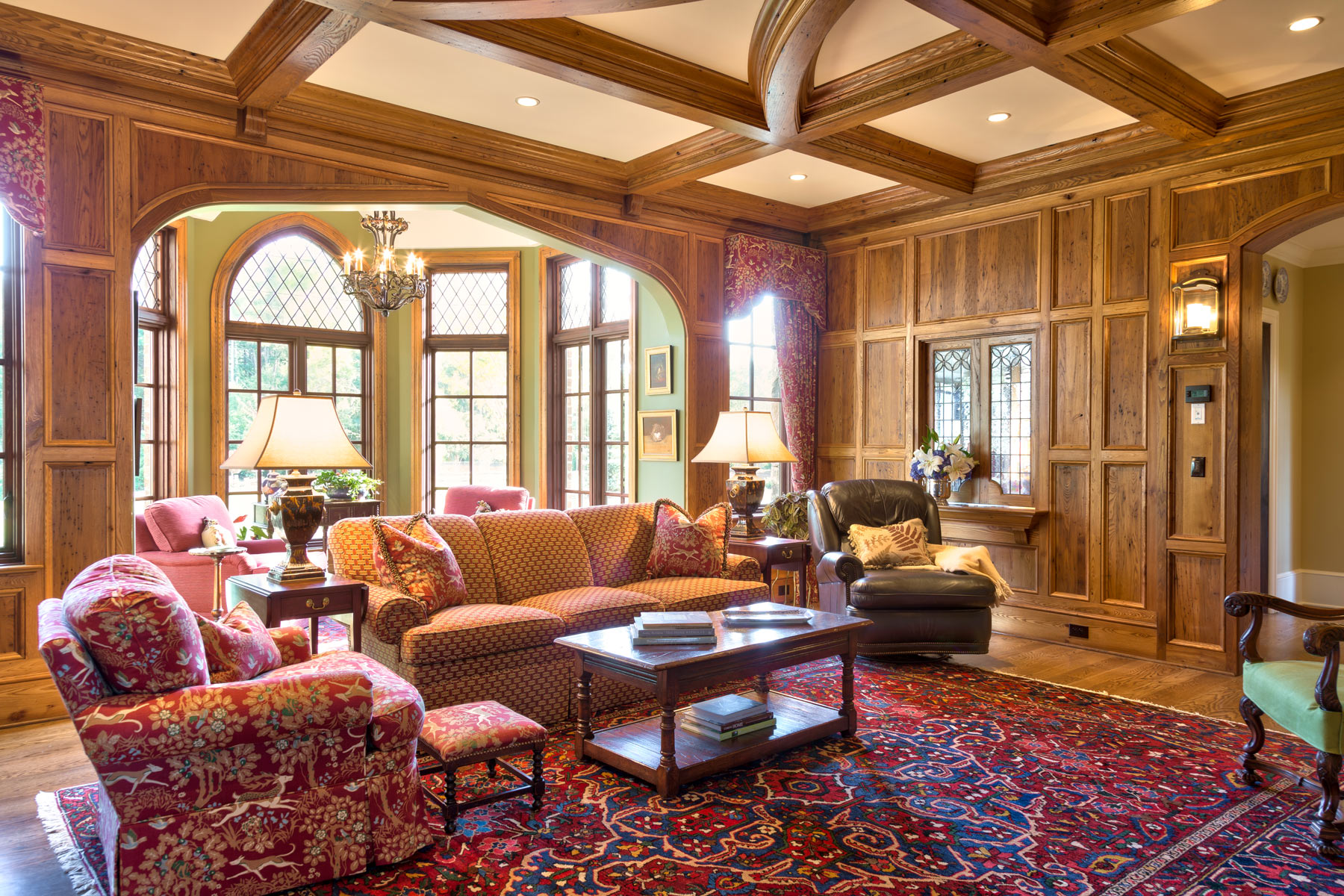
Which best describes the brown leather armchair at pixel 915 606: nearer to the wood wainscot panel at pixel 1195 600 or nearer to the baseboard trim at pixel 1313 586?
the wood wainscot panel at pixel 1195 600

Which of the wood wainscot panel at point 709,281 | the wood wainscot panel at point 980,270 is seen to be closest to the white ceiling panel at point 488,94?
the wood wainscot panel at point 709,281

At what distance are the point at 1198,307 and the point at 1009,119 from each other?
1527mm

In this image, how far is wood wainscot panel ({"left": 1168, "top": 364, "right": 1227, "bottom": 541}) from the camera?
498 cm

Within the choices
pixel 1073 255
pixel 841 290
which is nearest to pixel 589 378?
pixel 841 290

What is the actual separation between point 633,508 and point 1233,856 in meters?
3.28

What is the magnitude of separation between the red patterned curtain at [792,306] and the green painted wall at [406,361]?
0.64m

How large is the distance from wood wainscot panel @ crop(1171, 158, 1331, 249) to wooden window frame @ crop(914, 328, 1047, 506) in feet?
3.47

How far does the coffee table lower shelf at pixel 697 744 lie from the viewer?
10.5 ft

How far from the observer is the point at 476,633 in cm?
371

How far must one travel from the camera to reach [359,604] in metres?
3.79

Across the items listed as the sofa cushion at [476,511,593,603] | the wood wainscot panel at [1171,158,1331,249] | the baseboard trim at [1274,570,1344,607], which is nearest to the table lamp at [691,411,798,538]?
the sofa cushion at [476,511,593,603]

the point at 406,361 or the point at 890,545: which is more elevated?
the point at 406,361

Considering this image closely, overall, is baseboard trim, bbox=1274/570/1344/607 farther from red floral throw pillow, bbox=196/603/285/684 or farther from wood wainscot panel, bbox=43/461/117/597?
wood wainscot panel, bbox=43/461/117/597

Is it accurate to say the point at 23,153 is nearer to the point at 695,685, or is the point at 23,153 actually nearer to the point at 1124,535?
the point at 695,685
